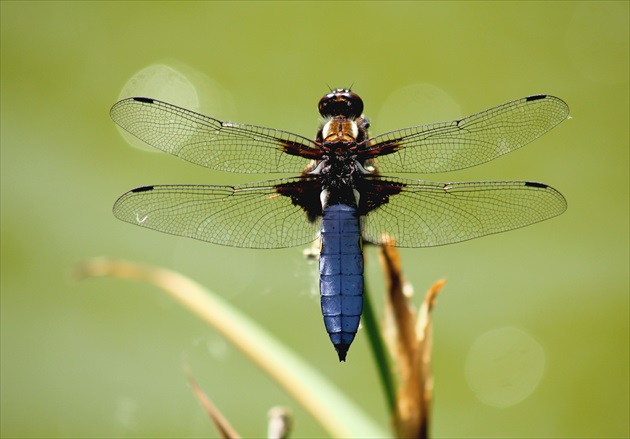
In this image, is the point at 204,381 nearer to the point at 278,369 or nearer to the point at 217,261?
the point at 217,261

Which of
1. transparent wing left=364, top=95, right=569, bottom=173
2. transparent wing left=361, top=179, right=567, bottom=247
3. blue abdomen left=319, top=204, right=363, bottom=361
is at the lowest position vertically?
blue abdomen left=319, top=204, right=363, bottom=361

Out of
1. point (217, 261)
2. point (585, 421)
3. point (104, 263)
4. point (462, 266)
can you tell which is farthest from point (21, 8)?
point (585, 421)

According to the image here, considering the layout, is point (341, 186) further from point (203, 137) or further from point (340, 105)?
point (203, 137)

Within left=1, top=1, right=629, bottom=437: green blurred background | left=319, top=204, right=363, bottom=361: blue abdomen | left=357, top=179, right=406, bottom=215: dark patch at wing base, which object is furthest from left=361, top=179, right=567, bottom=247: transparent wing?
left=1, top=1, right=629, bottom=437: green blurred background

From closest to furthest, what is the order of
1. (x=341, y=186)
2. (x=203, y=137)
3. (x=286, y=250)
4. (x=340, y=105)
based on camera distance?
1. (x=341, y=186)
2. (x=340, y=105)
3. (x=203, y=137)
4. (x=286, y=250)

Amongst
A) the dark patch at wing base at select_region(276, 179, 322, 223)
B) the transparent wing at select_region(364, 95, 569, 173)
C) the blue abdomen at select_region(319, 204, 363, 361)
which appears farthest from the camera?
the transparent wing at select_region(364, 95, 569, 173)

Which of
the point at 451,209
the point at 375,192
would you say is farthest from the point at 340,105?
the point at 451,209

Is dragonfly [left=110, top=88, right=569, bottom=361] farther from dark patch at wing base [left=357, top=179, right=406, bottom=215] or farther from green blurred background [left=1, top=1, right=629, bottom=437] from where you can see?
green blurred background [left=1, top=1, right=629, bottom=437]
